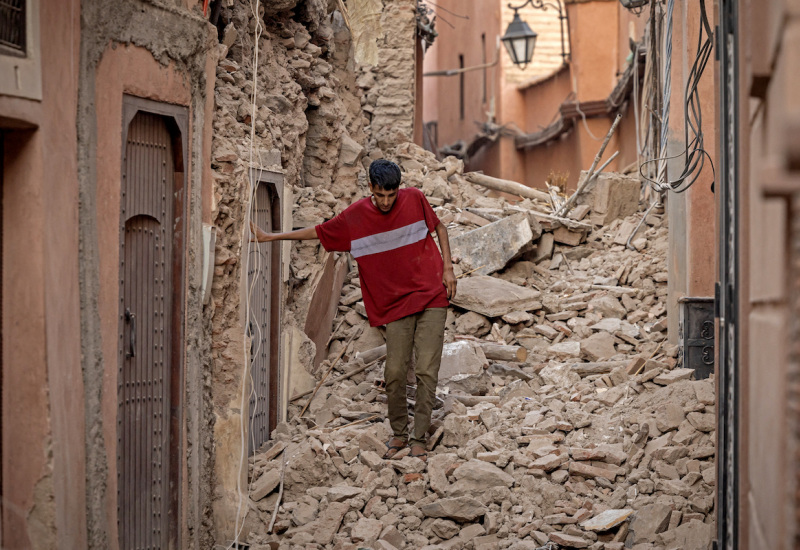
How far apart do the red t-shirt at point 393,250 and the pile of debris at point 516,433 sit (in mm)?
962

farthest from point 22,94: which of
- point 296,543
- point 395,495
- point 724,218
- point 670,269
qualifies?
point 670,269

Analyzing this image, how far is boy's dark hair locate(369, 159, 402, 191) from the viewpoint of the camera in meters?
5.93

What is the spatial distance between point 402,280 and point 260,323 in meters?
1.10

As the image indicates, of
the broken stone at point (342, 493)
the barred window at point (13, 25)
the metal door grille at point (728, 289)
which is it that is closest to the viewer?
the metal door grille at point (728, 289)

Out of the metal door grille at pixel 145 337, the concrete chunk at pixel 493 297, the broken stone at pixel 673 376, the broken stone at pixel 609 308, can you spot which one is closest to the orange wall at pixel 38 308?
the metal door grille at pixel 145 337

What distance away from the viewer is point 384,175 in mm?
5930

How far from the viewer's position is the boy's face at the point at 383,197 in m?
5.99

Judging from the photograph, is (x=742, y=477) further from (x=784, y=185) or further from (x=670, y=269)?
(x=670, y=269)

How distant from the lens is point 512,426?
22.2 feet

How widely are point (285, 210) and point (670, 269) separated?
346 cm

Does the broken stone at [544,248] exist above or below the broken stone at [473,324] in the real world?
above

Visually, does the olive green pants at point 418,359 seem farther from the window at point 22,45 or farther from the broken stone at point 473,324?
the window at point 22,45

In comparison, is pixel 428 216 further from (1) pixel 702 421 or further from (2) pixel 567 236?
(2) pixel 567 236

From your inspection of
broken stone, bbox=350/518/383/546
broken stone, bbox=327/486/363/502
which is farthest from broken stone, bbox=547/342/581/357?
broken stone, bbox=350/518/383/546
